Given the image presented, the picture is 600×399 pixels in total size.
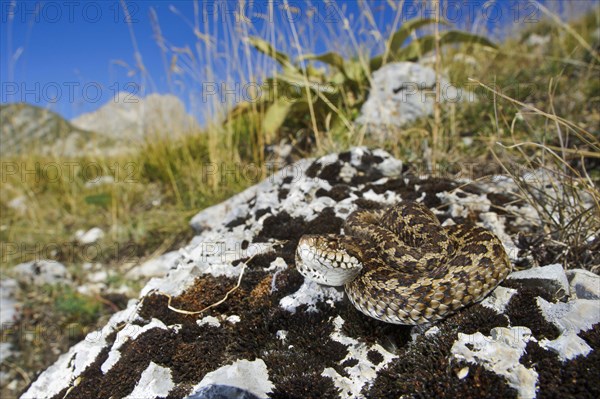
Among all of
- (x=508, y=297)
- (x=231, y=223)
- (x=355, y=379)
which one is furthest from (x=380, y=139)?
(x=355, y=379)

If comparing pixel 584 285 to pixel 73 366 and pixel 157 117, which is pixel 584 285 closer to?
pixel 73 366

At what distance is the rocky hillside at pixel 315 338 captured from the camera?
2.78 metres

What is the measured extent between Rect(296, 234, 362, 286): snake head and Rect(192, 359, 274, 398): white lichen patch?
0.87 meters

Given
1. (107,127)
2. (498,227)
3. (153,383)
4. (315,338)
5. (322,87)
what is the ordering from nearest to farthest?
(153,383), (315,338), (498,227), (322,87), (107,127)

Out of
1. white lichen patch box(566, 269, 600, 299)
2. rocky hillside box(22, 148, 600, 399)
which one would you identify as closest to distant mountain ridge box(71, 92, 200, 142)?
rocky hillside box(22, 148, 600, 399)

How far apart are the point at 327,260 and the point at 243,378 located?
112 centimetres

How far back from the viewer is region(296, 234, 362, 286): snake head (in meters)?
3.61

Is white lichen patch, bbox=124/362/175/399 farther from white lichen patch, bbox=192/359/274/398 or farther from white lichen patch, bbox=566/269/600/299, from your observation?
white lichen patch, bbox=566/269/600/299

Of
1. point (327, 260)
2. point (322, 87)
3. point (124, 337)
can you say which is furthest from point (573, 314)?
point (322, 87)

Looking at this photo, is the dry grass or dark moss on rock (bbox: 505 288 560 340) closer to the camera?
dark moss on rock (bbox: 505 288 560 340)

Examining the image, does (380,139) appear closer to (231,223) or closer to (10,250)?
(231,223)

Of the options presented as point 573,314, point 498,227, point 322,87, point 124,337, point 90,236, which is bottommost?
point 90,236

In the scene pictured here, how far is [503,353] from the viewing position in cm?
283

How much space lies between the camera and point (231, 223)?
611 cm
